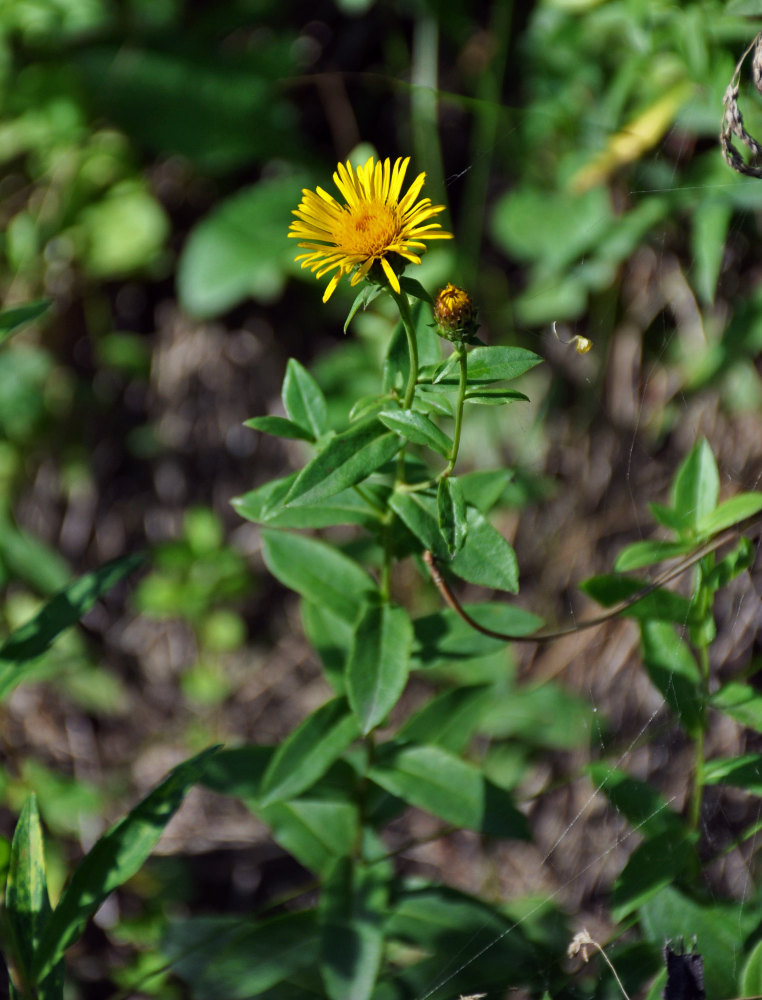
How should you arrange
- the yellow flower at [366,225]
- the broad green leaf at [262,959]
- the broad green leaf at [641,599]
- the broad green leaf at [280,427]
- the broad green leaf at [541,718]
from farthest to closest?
1. the broad green leaf at [541,718]
2. the broad green leaf at [262,959]
3. the broad green leaf at [641,599]
4. the broad green leaf at [280,427]
5. the yellow flower at [366,225]

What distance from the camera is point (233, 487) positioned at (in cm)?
225

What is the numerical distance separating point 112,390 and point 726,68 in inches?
64.9

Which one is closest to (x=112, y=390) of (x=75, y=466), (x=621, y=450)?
(x=75, y=466)

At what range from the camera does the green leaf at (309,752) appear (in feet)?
3.41

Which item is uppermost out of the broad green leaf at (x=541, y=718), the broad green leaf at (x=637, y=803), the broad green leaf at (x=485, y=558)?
the broad green leaf at (x=485, y=558)

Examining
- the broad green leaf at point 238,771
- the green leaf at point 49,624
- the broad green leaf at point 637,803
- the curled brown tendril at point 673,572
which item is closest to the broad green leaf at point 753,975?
the broad green leaf at point 637,803

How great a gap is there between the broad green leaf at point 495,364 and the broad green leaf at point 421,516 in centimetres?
13

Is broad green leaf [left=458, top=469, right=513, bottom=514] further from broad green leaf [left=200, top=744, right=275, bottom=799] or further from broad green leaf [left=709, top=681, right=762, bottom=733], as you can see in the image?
broad green leaf [left=200, top=744, right=275, bottom=799]

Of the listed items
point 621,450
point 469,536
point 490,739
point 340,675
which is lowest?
point 490,739

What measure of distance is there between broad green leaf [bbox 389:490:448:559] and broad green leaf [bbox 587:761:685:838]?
386mm

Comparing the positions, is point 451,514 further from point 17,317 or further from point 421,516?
point 17,317

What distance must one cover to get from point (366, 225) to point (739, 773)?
0.73 meters

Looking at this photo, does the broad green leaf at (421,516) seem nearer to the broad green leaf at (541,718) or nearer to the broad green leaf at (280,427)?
the broad green leaf at (280,427)

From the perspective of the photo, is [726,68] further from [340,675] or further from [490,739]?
[490,739]
